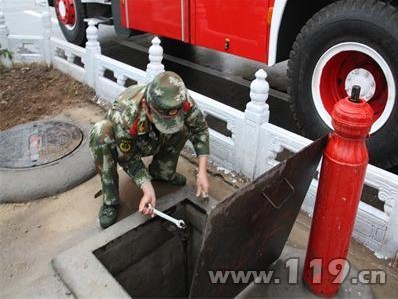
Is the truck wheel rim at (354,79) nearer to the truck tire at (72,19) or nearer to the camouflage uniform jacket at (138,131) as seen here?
the camouflage uniform jacket at (138,131)

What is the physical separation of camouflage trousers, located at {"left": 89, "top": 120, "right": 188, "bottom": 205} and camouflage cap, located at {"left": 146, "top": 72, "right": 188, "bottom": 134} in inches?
16.8

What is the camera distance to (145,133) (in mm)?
2484

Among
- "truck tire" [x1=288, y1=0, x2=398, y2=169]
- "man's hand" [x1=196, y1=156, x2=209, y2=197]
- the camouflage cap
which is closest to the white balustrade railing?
"truck tire" [x1=288, y1=0, x2=398, y2=169]

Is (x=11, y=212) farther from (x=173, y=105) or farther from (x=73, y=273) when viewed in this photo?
(x=173, y=105)

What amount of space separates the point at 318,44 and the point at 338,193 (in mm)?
1719

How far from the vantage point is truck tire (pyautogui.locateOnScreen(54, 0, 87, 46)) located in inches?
238

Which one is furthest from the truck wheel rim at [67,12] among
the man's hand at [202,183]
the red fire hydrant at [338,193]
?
the red fire hydrant at [338,193]

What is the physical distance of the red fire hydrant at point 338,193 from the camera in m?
1.68

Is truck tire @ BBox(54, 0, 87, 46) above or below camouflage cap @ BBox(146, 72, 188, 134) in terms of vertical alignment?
below

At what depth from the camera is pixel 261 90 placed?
3064mm

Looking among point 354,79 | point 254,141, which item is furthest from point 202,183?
point 354,79

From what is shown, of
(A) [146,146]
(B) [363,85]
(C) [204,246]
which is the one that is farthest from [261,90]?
(C) [204,246]

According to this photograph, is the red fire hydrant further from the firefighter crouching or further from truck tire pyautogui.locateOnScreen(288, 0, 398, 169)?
truck tire pyautogui.locateOnScreen(288, 0, 398, 169)

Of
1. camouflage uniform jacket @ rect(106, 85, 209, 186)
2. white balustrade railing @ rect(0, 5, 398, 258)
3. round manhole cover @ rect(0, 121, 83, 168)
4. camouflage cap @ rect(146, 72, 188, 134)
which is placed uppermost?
camouflage cap @ rect(146, 72, 188, 134)
